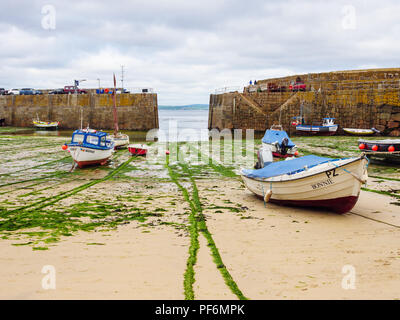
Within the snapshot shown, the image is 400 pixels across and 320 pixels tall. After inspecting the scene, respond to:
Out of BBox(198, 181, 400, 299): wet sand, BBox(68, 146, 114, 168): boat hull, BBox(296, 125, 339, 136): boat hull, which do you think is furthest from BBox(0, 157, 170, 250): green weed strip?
BBox(296, 125, 339, 136): boat hull

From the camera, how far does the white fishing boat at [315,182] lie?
7575 millimetres

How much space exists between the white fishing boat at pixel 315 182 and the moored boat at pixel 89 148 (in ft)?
30.5

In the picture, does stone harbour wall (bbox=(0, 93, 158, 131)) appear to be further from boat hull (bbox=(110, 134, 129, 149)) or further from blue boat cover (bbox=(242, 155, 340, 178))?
blue boat cover (bbox=(242, 155, 340, 178))

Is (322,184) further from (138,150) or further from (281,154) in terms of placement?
(138,150)

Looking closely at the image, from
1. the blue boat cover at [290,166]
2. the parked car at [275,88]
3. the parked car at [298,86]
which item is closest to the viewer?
the blue boat cover at [290,166]

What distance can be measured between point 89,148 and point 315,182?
11.2 metres

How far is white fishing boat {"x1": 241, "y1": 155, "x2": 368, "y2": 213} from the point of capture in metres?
7.58

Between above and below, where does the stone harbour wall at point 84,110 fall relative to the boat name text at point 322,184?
above

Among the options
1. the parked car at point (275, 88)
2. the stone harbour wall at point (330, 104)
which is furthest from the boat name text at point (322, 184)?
the parked car at point (275, 88)

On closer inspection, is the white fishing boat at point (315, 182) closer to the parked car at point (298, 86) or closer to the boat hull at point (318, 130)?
the boat hull at point (318, 130)

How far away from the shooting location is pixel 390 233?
658 centimetres

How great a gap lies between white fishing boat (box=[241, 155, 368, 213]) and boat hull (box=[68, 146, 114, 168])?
9.27m
